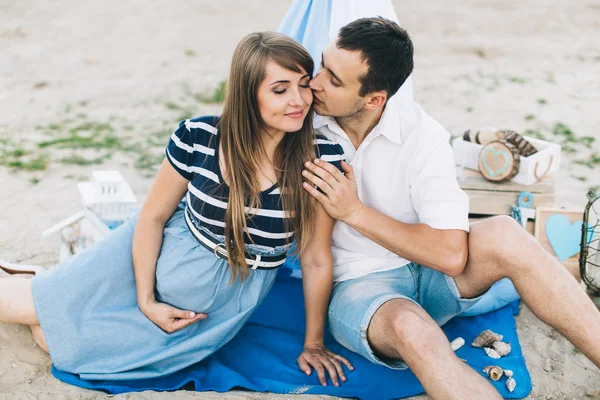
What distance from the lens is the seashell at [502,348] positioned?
130 inches

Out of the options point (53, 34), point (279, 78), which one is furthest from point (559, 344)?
point (53, 34)

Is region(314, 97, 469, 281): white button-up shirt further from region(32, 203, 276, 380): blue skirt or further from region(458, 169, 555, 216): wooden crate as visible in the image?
region(458, 169, 555, 216): wooden crate

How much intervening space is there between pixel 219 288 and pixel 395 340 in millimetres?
796

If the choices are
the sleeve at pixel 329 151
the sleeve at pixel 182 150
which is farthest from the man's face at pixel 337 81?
the sleeve at pixel 182 150

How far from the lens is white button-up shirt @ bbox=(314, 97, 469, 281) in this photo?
293 centimetres

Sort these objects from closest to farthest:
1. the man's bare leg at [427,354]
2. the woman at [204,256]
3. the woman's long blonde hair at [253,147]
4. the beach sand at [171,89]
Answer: the man's bare leg at [427,354], the woman's long blonde hair at [253,147], the woman at [204,256], the beach sand at [171,89]

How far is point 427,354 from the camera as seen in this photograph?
254 cm

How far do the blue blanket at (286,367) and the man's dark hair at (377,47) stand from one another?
4.15ft

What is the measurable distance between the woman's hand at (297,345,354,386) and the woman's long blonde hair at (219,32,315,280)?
0.51 meters

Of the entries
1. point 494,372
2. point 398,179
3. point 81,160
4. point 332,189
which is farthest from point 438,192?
point 81,160

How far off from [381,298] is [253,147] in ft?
2.71

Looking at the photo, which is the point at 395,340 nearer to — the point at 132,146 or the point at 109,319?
the point at 109,319

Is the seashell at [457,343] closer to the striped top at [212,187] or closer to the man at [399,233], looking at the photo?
the man at [399,233]

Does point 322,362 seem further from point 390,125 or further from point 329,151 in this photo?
point 390,125
